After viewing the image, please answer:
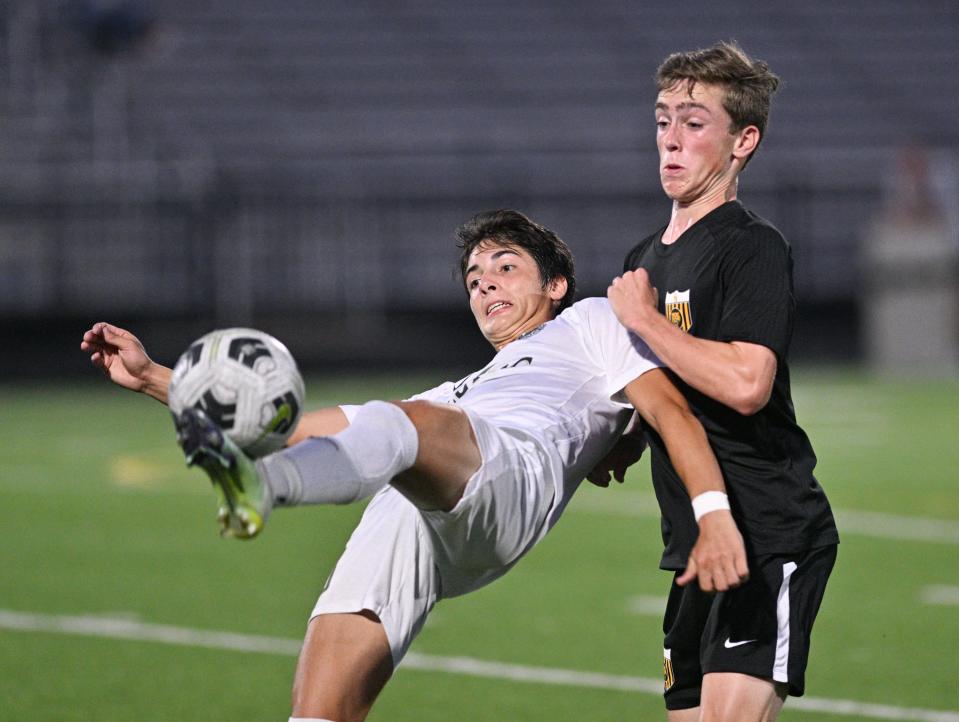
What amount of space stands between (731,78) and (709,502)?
3.41 ft

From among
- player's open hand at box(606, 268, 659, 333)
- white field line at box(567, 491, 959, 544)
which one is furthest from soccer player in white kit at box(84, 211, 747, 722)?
white field line at box(567, 491, 959, 544)

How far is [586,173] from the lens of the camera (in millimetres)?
24969

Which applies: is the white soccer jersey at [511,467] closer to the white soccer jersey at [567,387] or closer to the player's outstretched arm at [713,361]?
the white soccer jersey at [567,387]

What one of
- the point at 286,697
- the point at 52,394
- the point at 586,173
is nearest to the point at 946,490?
the point at 286,697

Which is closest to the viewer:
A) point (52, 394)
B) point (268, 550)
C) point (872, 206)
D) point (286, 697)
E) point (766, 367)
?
point (766, 367)

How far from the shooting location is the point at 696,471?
430cm

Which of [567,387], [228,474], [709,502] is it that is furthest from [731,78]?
[228,474]

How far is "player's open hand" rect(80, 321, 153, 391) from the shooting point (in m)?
5.09

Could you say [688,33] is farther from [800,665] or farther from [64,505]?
[800,665]

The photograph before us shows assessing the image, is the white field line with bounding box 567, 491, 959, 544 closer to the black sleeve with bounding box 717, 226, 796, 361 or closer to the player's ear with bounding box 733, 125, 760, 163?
the player's ear with bounding box 733, 125, 760, 163

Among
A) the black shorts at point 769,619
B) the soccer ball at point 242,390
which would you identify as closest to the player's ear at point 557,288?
the black shorts at point 769,619

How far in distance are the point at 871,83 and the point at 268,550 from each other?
21.4 meters

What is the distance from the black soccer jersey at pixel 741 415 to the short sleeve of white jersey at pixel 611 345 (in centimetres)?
10

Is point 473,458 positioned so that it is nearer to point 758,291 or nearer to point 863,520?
point 758,291
